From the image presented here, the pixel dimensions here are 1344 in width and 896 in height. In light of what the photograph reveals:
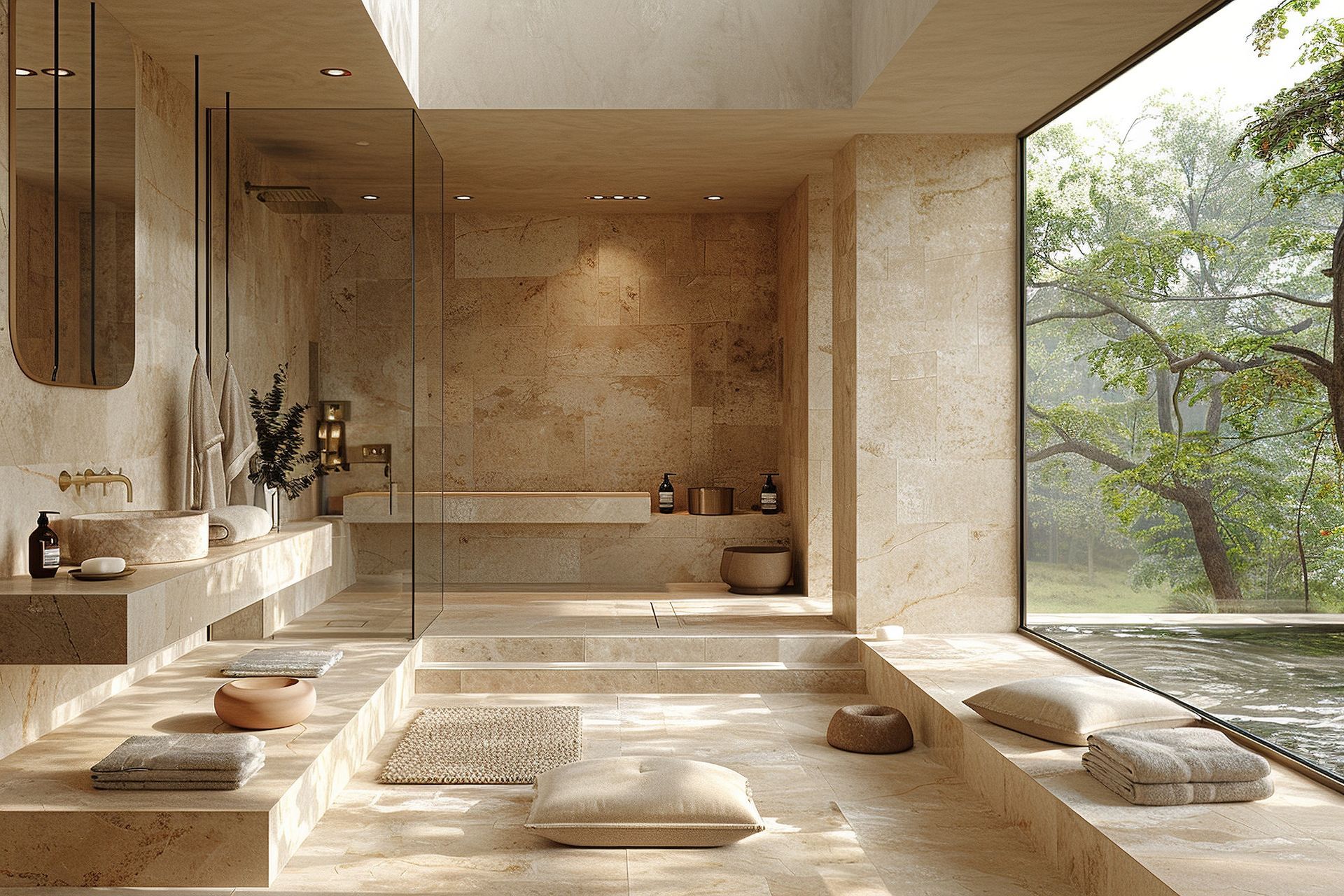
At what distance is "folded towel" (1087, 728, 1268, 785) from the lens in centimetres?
295

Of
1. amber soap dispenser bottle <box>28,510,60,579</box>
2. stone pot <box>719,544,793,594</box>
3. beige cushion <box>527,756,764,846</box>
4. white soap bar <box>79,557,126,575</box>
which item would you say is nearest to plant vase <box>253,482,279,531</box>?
amber soap dispenser bottle <box>28,510,60,579</box>

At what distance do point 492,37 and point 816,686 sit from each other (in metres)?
3.16

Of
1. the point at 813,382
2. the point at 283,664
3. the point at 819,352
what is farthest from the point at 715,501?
the point at 283,664

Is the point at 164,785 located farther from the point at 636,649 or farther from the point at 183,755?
the point at 636,649

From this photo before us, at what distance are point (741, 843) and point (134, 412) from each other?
259 centimetres

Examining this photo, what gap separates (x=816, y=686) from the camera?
5.11 m

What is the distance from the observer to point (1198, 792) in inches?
116

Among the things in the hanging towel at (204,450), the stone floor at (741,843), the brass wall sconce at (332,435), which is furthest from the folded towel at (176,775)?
the brass wall sconce at (332,435)

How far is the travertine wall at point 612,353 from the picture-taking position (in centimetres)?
732

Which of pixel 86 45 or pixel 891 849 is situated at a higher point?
pixel 86 45

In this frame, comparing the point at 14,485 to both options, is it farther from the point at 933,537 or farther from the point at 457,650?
the point at 933,537

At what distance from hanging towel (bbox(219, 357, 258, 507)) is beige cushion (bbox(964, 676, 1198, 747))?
2902 mm

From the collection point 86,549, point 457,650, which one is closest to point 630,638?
point 457,650

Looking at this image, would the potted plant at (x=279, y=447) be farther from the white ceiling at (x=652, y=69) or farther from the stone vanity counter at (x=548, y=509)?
the stone vanity counter at (x=548, y=509)
